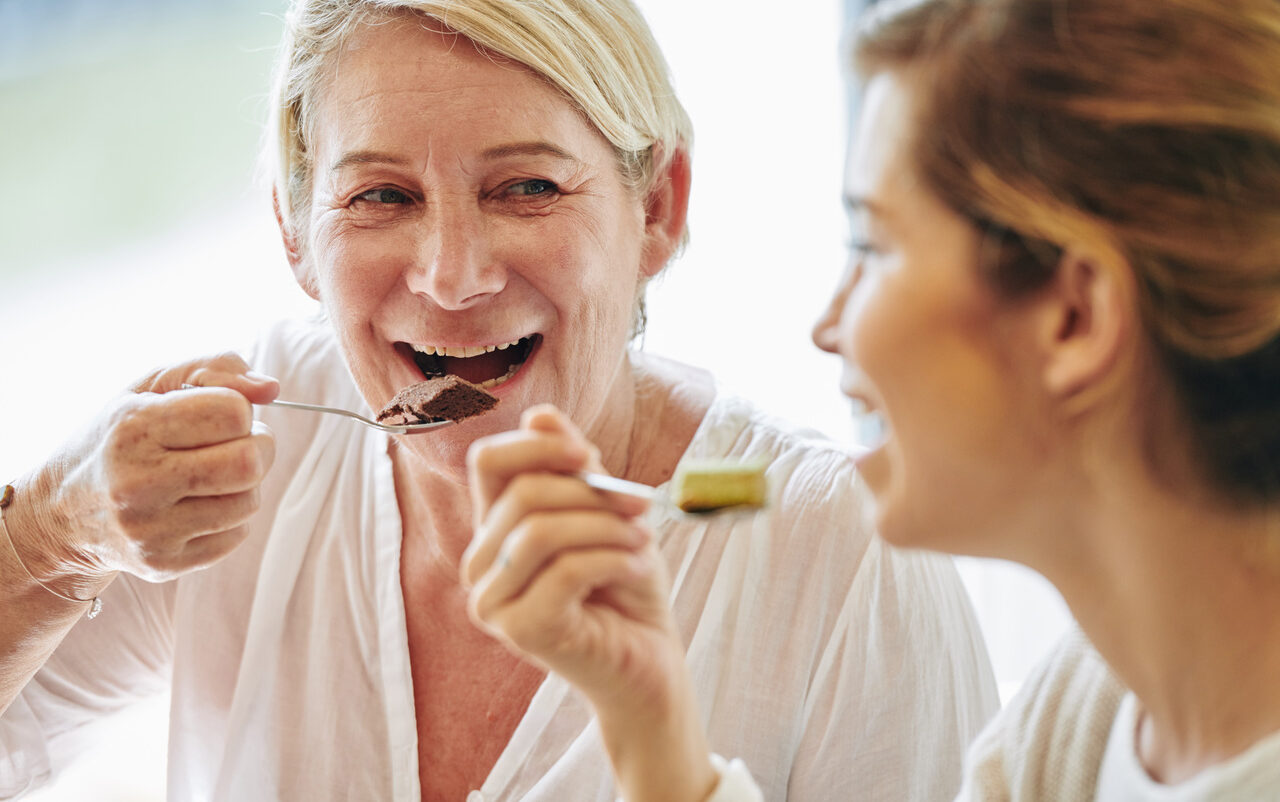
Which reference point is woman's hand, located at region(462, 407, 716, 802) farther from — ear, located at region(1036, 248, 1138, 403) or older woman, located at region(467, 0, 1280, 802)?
ear, located at region(1036, 248, 1138, 403)

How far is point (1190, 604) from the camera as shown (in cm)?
91

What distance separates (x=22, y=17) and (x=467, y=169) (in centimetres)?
220

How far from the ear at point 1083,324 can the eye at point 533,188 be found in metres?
0.80

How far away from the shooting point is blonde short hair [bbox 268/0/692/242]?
1479 mm

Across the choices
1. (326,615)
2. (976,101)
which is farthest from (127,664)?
(976,101)

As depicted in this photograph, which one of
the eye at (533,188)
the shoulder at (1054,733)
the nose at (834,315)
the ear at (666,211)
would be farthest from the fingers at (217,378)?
the shoulder at (1054,733)

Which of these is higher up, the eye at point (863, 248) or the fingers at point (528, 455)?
the eye at point (863, 248)

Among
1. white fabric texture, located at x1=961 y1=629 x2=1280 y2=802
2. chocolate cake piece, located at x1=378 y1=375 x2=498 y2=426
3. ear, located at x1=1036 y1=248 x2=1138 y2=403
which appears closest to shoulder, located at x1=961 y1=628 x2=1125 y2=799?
white fabric texture, located at x1=961 y1=629 x2=1280 y2=802

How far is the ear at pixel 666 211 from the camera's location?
5.76 ft

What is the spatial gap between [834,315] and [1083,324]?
24 centimetres

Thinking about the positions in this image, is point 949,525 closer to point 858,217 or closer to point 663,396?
point 858,217

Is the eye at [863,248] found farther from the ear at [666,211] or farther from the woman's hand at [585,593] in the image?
the ear at [666,211]

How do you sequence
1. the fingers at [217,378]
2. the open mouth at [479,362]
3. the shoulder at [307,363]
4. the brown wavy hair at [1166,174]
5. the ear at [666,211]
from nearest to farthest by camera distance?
the brown wavy hair at [1166,174] → the fingers at [217,378] → the open mouth at [479,362] → the ear at [666,211] → the shoulder at [307,363]

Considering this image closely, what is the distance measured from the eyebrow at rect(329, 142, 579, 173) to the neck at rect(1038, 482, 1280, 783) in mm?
827
